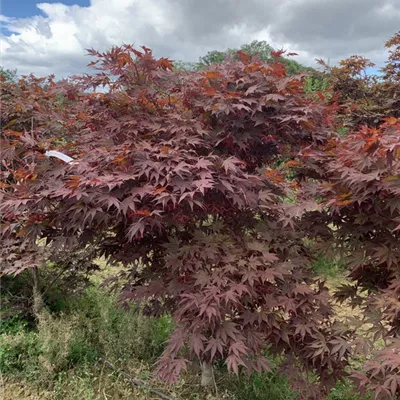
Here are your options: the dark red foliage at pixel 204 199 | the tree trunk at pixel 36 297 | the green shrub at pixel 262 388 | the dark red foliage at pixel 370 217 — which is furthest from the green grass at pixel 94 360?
the dark red foliage at pixel 370 217

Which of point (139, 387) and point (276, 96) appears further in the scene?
point (139, 387)

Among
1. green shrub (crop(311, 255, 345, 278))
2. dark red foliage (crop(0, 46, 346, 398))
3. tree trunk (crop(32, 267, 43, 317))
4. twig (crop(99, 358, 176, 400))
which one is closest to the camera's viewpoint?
dark red foliage (crop(0, 46, 346, 398))

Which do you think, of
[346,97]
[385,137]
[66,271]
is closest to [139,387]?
[66,271]

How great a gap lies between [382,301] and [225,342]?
85 cm

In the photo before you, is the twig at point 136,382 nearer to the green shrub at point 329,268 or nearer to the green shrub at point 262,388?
the green shrub at point 262,388

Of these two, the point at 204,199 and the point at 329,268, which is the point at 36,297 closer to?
the point at 204,199

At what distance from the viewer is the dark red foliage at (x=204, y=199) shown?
2.06 m

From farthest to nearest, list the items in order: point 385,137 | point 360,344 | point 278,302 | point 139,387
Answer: point 139,387 < point 278,302 < point 360,344 < point 385,137

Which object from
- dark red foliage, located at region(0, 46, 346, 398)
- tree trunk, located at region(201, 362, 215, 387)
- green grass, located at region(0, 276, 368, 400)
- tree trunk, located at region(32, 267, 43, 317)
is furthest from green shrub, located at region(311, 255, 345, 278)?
tree trunk, located at region(32, 267, 43, 317)

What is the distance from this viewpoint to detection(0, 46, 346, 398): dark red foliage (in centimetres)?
206

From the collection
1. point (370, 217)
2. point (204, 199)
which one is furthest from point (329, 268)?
point (204, 199)

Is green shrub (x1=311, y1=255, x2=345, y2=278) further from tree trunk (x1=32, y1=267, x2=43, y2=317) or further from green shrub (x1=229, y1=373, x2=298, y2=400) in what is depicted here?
tree trunk (x1=32, y1=267, x2=43, y2=317)

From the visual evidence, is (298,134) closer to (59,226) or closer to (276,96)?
(276,96)

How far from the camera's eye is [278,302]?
224 centimetres
